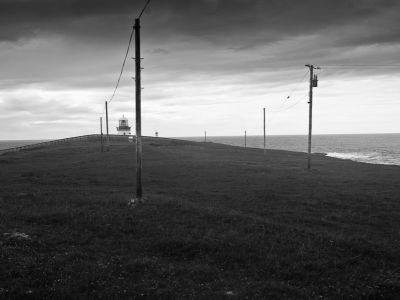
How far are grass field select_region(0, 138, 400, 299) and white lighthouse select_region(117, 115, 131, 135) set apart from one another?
94946 mm

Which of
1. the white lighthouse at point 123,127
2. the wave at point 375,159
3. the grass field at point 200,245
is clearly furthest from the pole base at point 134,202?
the white lighthouse at point 123,127

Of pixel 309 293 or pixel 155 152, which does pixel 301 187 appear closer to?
pixel 309 293

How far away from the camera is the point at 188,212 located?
18.1m

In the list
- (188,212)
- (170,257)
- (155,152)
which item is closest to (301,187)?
(188,212)

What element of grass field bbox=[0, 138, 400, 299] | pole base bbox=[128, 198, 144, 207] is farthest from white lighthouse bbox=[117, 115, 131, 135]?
pole base bbox=[128, 198, 144, 207]

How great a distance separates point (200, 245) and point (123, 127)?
110257 mm

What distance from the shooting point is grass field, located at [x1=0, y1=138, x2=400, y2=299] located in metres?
9.36

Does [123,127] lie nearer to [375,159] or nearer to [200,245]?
[375,159]

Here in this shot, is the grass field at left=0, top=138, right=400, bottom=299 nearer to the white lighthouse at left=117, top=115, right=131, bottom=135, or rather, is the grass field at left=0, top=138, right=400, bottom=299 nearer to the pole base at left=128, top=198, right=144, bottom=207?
the pole base at left=128, top=198, right=144, bottom=207

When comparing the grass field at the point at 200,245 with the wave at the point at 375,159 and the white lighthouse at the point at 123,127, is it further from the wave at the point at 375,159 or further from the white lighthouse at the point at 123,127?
the white lighthouse at the point at 123,127

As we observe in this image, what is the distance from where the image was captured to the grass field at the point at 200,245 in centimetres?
936

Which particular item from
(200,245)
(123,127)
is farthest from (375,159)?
(123,127)

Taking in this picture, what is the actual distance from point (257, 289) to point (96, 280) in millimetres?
4416

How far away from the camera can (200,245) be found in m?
12.9
